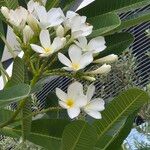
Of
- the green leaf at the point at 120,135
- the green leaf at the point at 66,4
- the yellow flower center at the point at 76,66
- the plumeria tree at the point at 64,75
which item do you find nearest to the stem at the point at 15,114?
the plumeria tree at the point at 64,75

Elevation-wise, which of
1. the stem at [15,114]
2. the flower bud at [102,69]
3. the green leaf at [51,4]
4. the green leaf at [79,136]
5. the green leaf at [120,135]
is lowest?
the green leaf at [120,135]

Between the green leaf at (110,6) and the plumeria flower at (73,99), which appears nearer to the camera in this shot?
the plumeria flower at (73,99)

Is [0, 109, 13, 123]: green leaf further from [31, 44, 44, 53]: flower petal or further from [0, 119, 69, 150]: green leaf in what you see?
[31, 44, 44, 53]: flower petal

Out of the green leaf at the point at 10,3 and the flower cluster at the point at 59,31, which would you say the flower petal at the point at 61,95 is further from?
the green leaf at the point at 10,3

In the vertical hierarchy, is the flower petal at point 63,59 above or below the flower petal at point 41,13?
below

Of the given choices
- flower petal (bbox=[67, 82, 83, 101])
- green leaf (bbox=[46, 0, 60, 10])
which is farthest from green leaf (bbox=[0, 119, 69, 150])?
green leaf (bbox=[46, 0, 60, 10])

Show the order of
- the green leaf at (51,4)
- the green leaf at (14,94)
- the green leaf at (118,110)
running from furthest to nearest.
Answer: the green leaf at (51,4) < the green leaf at (118,110) < the green leaf at (14,94)

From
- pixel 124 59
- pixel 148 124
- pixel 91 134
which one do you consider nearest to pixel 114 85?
pixel 124 59
